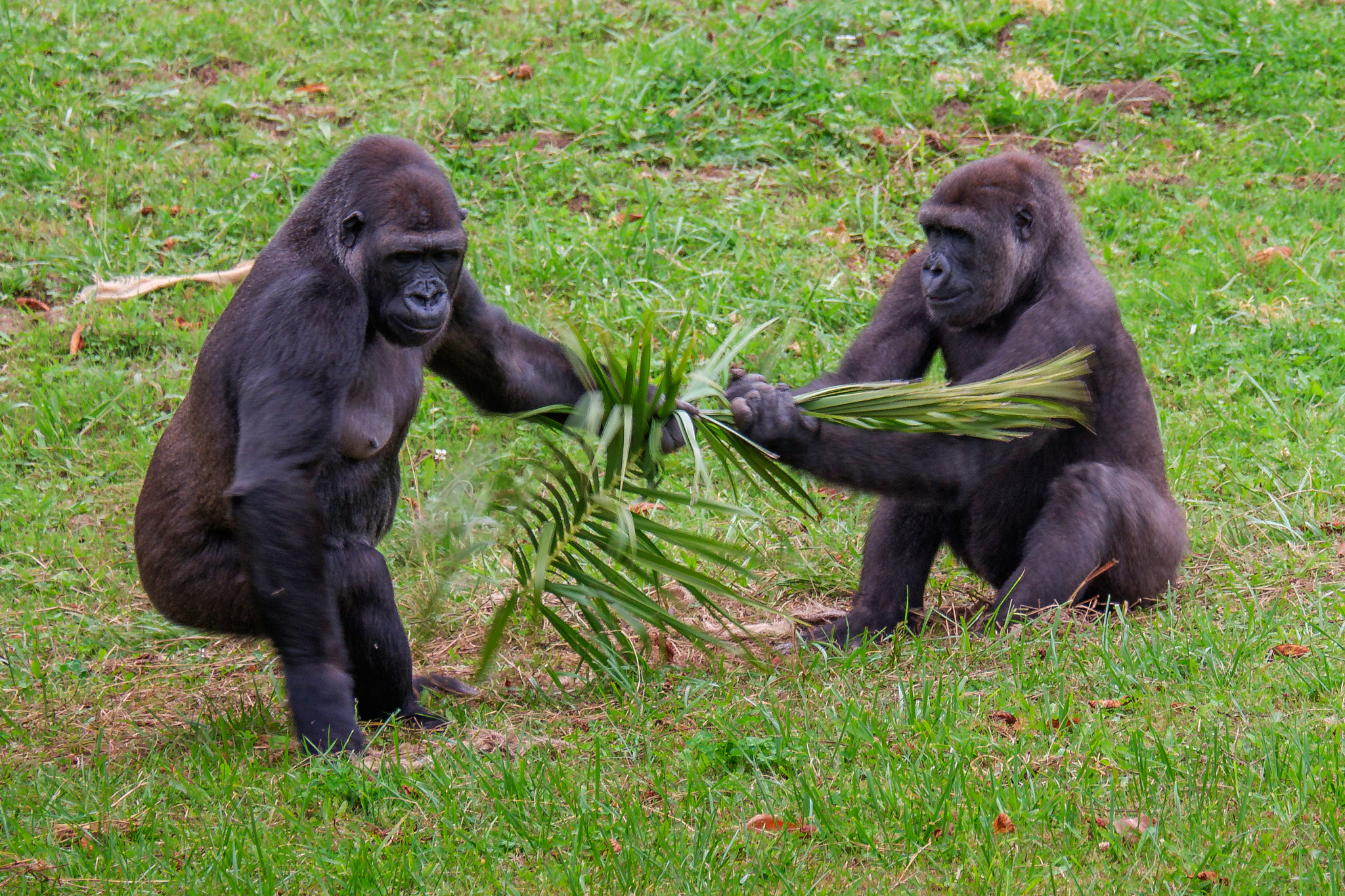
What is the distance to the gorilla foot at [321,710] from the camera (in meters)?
3.97

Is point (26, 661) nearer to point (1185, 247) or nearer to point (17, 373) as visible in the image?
point (17, 373)

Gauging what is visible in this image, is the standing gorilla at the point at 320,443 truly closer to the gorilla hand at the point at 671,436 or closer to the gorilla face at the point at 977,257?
the gorilla hand at the point at 671,436

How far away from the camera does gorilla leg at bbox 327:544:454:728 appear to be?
4.36 metres

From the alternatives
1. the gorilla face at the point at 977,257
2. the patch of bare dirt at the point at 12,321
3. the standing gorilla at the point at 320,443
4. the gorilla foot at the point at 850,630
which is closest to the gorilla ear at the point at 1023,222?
the gorilla face at the point at 977,257

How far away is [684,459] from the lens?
6.78 m

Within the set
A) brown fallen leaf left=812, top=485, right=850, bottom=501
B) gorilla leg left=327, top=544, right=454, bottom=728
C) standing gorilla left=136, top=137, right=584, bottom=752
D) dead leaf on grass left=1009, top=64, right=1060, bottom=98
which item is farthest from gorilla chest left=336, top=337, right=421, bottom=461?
dead leaf on grass left=1009, top=64, right=1060, bottom=98

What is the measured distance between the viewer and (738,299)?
760 cm

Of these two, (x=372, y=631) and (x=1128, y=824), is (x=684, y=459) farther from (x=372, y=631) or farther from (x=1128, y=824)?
(x=1128, y=824)

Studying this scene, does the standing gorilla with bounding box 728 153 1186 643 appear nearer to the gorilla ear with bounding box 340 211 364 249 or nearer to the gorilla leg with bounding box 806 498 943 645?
the gorilla leg with bounding box 806 498 943 645

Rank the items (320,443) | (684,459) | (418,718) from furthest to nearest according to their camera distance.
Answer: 1. (684,459)
2. (418,718)
3. (320,443)

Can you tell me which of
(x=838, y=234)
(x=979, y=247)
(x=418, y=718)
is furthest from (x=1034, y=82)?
(x=418, y=718)

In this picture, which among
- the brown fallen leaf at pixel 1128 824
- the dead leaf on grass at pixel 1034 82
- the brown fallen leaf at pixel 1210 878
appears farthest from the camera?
the dead leaf on grass at pixel 1034 82

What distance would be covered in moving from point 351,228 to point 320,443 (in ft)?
2.47

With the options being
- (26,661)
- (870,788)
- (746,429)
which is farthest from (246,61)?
(870,788)
